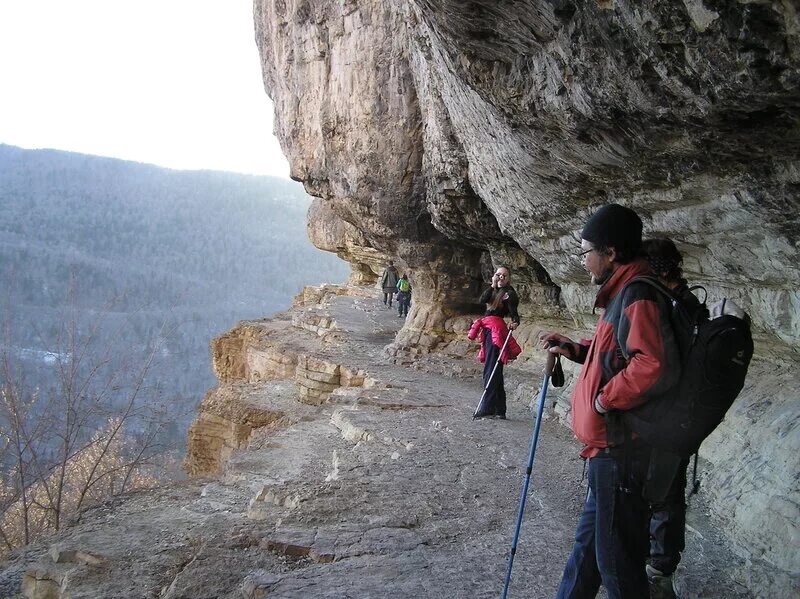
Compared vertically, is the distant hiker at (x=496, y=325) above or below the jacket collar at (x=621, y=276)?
below

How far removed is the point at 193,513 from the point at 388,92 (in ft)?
24.6

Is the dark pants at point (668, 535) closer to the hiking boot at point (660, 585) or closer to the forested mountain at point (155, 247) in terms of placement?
the hiking boot at point (660, 585)

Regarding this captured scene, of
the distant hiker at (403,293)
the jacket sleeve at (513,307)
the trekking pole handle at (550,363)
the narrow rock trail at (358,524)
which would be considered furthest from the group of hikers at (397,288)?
the trekking pole handle at (550,363)

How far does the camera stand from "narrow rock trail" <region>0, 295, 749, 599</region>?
3508mm

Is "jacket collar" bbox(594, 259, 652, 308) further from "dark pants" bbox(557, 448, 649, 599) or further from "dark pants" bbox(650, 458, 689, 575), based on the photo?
"dark pants" bbox(650, 458, 689, 575)

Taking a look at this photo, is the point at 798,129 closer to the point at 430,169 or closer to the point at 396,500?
the point at 396,500

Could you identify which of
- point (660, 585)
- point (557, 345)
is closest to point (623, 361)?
point (557, 345)

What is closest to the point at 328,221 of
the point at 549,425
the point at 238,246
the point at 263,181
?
the point at 549,425

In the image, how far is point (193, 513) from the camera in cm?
552

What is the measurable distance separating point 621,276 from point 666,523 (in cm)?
121

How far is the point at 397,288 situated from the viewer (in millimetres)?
18734

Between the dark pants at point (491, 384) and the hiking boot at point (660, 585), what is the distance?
3.73 metres

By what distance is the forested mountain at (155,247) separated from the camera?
4409 cm

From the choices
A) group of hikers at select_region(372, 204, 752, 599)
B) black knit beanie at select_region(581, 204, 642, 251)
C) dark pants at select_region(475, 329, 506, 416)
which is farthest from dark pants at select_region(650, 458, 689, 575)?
dark pants at select_region(475, 329, 506, 416)
